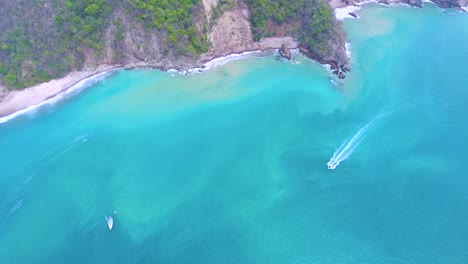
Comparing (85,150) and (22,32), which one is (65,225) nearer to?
(85,150)

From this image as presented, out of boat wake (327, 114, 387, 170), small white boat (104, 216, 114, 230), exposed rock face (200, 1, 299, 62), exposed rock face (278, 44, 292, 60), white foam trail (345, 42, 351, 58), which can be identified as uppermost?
exposed rock face (200, 1, 299, 62)

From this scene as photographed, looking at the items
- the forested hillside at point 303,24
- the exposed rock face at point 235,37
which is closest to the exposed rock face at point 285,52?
the exposed rock face at point 235,37

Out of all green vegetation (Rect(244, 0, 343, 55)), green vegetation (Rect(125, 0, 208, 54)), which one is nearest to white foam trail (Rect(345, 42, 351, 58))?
green vegetation (Rect(244, 0, 343, 55))

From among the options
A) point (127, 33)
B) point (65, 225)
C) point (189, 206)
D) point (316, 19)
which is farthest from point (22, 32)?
point (316, 19)

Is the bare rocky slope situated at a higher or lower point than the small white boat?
higher

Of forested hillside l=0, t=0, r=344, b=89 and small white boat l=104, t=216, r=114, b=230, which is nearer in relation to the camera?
small white boat l=104, t=216, r=114, b=230

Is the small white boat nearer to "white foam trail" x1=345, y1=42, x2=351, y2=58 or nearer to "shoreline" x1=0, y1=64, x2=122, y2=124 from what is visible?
"shoreline" x1=0, y1=64, x2=122, y2=124
